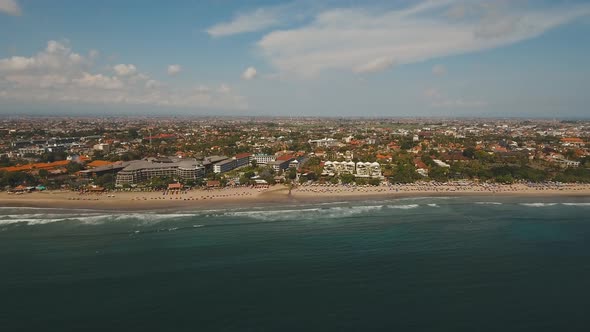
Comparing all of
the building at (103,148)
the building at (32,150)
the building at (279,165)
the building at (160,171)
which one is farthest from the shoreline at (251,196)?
the building at (32,150)

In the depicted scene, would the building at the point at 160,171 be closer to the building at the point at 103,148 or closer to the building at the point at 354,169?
the building at the point at 354,169

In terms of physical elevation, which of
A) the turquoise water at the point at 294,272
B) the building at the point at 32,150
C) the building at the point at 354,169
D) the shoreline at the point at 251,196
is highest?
the building at the point at 32,150

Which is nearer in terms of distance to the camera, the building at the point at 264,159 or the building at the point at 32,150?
the building at the point at 264,159

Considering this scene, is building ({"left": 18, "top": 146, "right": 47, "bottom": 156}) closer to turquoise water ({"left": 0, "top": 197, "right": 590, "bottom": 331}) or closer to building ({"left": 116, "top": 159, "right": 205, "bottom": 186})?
building ({"left": 116, "top": 159, "right": 205, "bottom": 186})

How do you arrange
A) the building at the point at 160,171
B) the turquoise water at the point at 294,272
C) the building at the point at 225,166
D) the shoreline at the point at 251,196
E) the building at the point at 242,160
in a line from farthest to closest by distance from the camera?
the building at the point at 242,160 < the building at the point at 225,166 < the building at the point at 160,171 < the shoreline at the point at 251,196 < the turquoise water at the point at 294,272

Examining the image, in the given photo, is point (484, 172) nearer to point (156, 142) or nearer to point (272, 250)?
point (272, 250)

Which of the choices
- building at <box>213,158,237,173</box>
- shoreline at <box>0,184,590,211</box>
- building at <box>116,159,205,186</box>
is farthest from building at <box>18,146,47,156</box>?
building at <box>213,158,237,173</box>
